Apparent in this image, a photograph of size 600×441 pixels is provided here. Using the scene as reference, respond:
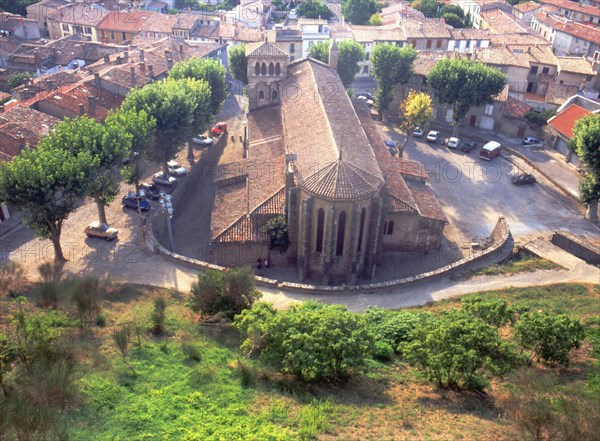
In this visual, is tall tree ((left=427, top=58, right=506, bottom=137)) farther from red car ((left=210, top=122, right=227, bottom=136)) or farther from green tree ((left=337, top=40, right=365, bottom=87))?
red car ((left=210, top=122, right=227, bottom=136))

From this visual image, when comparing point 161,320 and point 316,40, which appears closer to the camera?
point 161,320

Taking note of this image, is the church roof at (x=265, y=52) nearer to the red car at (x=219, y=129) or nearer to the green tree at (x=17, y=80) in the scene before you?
the red car at (x=219, y=129)

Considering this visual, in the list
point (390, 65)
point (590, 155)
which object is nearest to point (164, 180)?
point (390, 65)

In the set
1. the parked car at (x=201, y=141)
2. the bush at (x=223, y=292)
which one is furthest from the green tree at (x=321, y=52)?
the bush at (x=223, y=292)

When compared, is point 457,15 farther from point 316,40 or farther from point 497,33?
point 316,40

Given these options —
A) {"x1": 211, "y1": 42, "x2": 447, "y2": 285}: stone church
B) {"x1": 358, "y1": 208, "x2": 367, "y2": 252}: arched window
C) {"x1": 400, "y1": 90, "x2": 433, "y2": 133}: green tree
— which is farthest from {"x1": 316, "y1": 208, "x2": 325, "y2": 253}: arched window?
{"x1": 400, "y1": 90, "x2": 433, "y2": 133}: green tree

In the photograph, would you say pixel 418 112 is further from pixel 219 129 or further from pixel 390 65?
pixel 219 129

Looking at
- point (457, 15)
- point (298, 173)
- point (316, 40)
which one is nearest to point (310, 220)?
point (298, 173)
